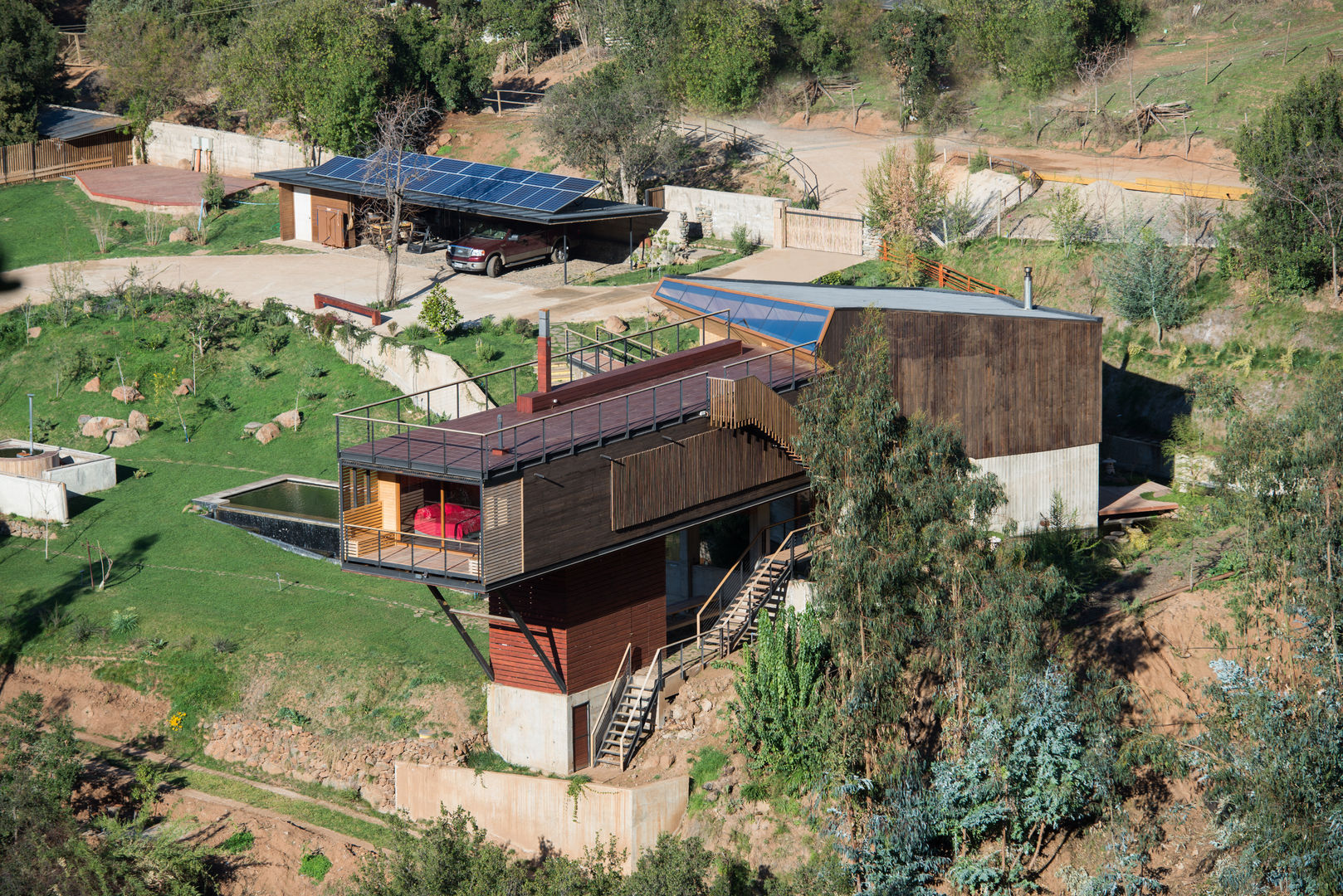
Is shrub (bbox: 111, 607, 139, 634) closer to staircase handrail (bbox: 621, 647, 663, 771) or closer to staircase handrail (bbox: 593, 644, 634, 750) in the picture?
staircase handrail (bbox: 593, 644, 634, 750)

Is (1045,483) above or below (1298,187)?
below

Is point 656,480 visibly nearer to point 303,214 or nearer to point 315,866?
point 315,866

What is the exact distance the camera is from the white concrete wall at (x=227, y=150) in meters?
71.4

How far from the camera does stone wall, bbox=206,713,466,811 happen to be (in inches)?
1264

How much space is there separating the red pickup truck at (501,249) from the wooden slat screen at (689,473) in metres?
24.6

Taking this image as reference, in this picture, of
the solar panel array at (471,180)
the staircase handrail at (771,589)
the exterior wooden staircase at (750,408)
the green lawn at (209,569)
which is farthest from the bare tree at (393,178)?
the exterior wooden staircase at (750,408)

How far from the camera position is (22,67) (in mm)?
75188

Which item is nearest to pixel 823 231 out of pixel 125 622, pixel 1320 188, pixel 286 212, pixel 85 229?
pixel 1320 188

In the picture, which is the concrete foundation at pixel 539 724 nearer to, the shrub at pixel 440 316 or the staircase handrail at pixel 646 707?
the staircase handrail at pixel 646 707

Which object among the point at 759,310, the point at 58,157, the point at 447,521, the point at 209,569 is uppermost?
the point at 58,157

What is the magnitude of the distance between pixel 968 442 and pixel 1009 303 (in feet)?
18.1

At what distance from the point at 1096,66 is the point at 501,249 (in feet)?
93.9

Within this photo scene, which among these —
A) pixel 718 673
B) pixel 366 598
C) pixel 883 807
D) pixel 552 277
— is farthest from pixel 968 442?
pixel 552 277

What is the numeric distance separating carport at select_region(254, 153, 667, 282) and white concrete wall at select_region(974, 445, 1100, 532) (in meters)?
22.7
